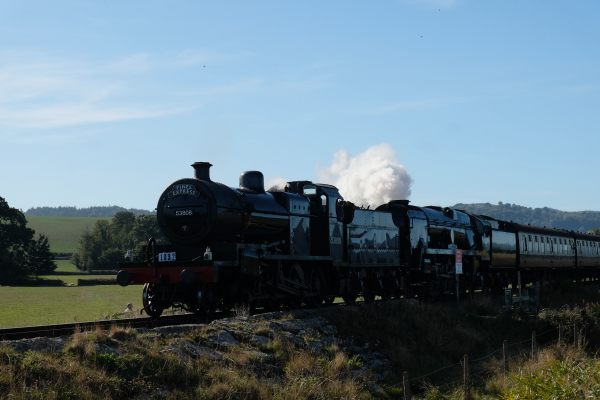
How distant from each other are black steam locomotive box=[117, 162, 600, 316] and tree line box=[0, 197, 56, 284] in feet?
176

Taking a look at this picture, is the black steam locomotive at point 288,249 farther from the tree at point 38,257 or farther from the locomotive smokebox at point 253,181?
the tree at point 38,257

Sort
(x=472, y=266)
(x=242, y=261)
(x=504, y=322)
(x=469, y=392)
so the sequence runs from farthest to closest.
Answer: (x=472, y=266), (x=504, y=322), (x=242, y=261), (x=469, y=392)

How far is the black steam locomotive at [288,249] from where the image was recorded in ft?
61.7

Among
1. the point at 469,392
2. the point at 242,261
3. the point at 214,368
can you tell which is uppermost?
the point at 242,261

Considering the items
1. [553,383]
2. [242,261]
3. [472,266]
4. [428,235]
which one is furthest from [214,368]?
[472,266]

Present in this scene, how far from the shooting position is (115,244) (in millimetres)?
111625

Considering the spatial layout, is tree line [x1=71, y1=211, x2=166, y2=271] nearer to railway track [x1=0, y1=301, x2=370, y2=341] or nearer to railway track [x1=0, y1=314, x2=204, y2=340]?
railway track [x1=0, y1=301, x2=370, y2=341]

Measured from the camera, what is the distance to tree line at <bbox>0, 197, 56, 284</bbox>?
72.6 meters

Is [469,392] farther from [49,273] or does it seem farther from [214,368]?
[49,273]

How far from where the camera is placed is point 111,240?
113 m

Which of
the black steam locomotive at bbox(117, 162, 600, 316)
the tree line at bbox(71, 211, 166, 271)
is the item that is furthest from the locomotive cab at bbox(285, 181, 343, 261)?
the tree line at bbox(71, 211, 166, 271)

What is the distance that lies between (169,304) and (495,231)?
2373 centimetres

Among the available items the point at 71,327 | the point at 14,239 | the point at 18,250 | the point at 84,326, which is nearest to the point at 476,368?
the point at 84,326

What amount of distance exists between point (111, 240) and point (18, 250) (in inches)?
1369
